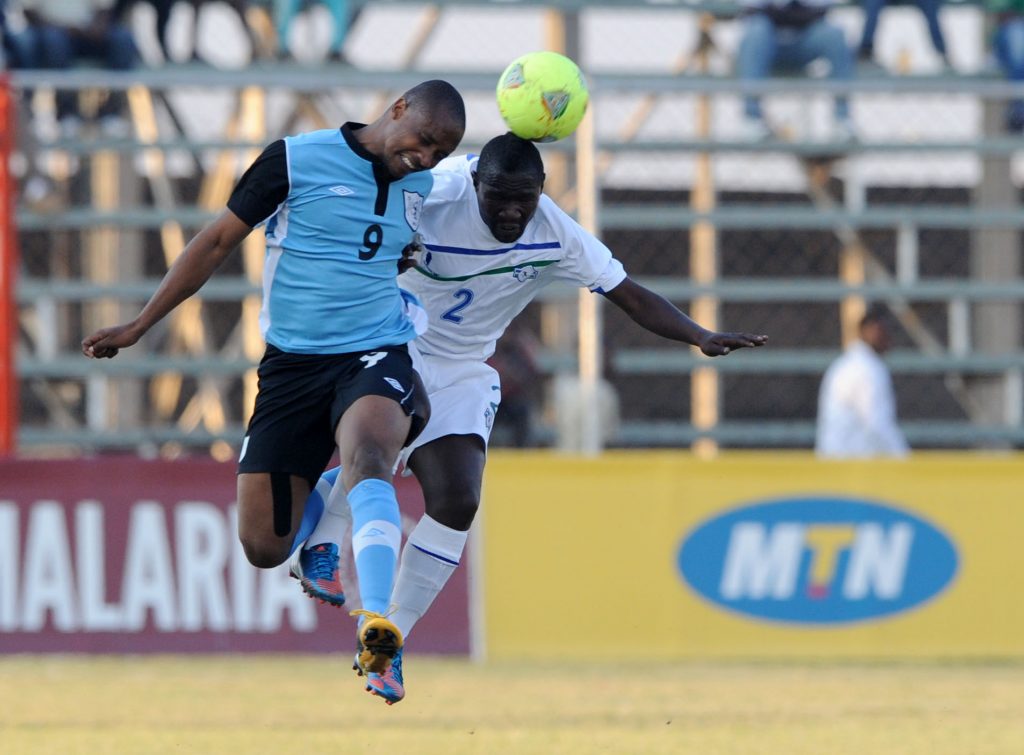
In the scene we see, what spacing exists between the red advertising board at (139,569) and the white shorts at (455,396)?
11.9ft

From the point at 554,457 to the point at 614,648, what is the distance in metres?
1.27

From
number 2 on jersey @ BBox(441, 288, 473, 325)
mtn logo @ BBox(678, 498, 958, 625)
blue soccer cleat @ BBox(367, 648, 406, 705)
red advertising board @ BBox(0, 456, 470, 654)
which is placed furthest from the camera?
mtn logo @ BBox(678, 498, 958, 625)

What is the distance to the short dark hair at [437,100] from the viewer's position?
243 inches

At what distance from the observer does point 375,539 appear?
6020 millimetres

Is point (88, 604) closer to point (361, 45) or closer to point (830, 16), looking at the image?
point (361, 45)

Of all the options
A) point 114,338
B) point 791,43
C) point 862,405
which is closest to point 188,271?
point 114,338

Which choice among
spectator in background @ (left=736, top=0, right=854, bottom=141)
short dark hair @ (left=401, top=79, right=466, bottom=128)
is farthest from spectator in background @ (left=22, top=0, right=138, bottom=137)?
short dark hair @ (left=401, top=79, right=466, bottom=128)

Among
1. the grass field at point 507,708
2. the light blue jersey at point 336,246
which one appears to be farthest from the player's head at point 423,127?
the grass field at point 507,708

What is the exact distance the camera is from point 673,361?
1321cm

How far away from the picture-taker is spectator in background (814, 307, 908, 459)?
12.2 meters

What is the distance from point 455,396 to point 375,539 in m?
1.38

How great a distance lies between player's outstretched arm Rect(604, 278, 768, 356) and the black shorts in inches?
36.0

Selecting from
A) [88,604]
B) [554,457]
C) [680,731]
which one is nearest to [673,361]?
[554,457]

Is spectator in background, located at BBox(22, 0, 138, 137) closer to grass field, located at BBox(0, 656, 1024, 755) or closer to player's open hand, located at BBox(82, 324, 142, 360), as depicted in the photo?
grass field, located at BBox(0, 656, 1024, 755)
